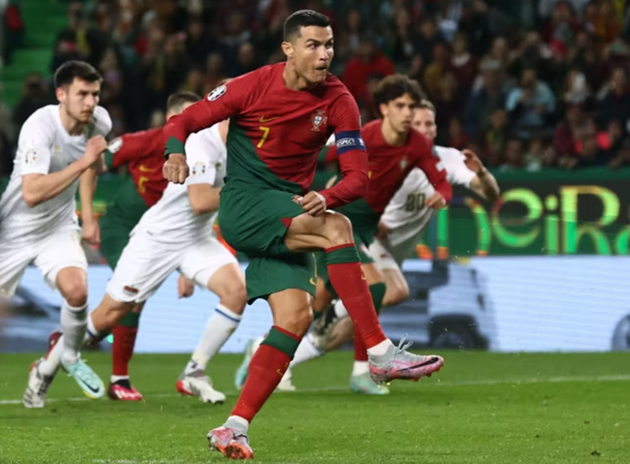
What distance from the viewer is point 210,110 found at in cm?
617

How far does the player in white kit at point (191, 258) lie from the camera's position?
30.0 feet

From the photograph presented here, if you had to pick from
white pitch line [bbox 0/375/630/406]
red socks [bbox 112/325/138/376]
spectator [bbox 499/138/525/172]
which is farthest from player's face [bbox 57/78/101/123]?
spectator [bbox 499/138/525/172]

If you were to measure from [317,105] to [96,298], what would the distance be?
7809 mm

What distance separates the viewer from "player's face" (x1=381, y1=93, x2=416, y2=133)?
9.50 metres

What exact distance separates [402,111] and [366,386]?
6.42 ft

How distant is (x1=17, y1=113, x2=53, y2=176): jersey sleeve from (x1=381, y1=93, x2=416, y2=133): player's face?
7.97 ft

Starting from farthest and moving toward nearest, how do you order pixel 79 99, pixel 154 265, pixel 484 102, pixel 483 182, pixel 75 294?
1. pixel 484 102
2. pixel 483 182
3. pixel 154 265
4. pixel 79 99
5. pixel 75 294

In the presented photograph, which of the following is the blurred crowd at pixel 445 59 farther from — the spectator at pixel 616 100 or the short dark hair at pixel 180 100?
the short dark hair at pixel 180 100

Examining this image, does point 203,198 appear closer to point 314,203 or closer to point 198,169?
point 198,169

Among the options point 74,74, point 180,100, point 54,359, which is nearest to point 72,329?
point 54,359

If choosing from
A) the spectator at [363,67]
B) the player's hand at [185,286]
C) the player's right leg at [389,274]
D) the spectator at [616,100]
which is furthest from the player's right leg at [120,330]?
the spectator at [616,100]

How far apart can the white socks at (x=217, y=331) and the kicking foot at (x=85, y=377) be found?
2.21 ft

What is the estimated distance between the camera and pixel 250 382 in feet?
20.1

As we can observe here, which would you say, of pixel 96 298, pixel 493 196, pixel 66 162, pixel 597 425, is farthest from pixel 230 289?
pixel 96 298
